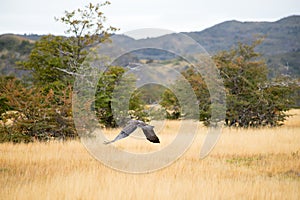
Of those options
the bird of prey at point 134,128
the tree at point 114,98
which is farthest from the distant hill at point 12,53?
the bird of prey at point 134,128

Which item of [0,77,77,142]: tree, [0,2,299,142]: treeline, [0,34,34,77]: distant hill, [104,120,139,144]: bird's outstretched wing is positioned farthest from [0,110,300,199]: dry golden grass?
[0,34,34,77]: distant hill

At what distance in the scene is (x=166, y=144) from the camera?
12.0 meters

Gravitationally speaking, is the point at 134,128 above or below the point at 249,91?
below

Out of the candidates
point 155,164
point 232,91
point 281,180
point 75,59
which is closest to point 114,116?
point 75,59

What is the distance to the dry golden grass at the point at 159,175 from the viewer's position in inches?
241

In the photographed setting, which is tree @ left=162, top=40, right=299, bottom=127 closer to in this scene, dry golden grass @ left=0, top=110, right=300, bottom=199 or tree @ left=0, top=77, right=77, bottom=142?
dry golden grass @ left=0, top=110, right=300, bottom=199

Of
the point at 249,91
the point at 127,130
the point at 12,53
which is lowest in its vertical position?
the point at 127,130

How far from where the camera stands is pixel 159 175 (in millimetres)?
7699

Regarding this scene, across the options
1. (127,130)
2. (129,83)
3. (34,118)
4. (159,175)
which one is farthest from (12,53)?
(159,175)

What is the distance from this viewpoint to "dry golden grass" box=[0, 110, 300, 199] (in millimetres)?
6109

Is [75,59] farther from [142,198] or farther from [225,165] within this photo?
[142,198]

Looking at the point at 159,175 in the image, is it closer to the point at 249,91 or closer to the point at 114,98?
the point at 114,98

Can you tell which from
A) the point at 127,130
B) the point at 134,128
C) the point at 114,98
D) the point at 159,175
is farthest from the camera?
the point at 114,98

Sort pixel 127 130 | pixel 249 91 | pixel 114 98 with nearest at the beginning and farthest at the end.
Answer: pixel 127 130 → pixel 114 98 → pixel 249 91
